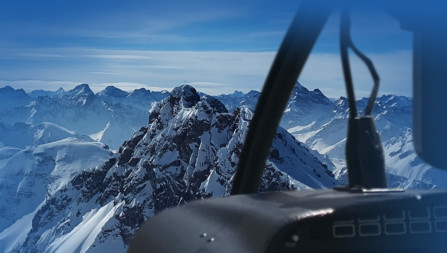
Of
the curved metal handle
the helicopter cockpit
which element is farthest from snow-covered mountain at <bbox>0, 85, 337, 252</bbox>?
the helicopter cockpit

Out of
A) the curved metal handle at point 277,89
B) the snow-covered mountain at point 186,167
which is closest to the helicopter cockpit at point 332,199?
the curved metal handle at point 277,89

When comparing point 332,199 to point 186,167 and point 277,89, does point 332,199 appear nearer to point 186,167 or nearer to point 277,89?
point 277,89

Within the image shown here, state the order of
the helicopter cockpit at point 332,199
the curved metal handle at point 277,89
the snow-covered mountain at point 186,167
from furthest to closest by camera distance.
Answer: the snow-covered mountain at point 186,167 < the curved metal handle at point 277,89 < the helicopter cockpit at point 332,199

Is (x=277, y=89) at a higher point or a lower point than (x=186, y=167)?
higher

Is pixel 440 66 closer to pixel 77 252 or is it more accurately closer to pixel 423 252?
pixel 423 252

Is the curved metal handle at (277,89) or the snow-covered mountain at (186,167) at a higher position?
the curved metal handle at (277,89)

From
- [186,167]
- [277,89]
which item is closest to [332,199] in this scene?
[277,89]

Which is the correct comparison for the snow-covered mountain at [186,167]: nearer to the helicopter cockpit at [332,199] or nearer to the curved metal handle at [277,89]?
the curved metal handle at [277,89]

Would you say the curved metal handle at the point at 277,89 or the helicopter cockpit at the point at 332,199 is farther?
the curved metal handle at the point at 277,89

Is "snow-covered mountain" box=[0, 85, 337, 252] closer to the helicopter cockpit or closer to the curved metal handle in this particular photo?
the curved metal handle

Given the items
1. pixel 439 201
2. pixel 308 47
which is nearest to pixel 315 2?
pixel 308 47

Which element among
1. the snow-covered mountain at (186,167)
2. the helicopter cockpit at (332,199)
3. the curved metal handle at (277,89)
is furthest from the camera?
the snow-covered mountain at (186,167)
